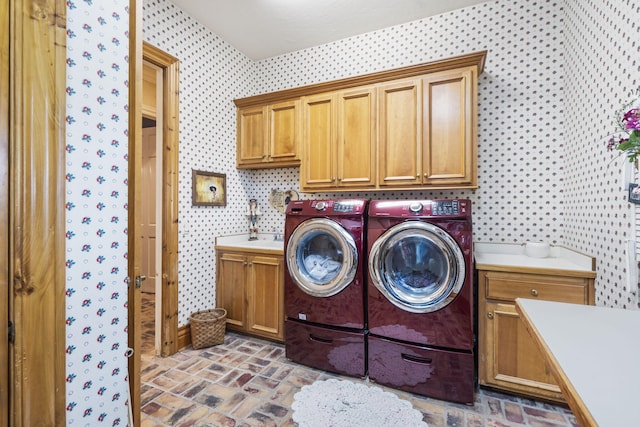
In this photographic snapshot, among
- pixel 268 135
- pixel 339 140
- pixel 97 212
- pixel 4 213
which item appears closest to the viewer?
pixel 4 213

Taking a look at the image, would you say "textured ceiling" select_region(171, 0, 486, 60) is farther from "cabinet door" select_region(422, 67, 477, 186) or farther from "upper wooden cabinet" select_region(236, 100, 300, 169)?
"cabinet door" select_region(422, 67, 477, 186)

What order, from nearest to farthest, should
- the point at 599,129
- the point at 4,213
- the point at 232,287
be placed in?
the point at 4,213 → the point at 599,129 → the point at 232,287

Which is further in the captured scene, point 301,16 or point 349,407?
point 301,16

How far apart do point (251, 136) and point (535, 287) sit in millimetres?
2778

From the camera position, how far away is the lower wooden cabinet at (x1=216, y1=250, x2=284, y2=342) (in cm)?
265

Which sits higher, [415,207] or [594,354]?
[415,207]

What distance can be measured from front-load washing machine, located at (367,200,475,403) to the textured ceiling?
5.85ft

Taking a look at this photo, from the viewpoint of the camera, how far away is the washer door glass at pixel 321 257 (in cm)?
218

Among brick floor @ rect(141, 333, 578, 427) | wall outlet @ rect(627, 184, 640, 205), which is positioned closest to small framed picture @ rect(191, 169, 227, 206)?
brick floor @ rect(141, 333, 578, 427)

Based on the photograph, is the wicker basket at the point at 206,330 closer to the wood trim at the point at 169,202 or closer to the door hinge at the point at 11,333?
the wood trim at the point at 169,202

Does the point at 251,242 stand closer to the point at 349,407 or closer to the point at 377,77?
the point at 349,407

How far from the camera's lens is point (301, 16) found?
267 cm

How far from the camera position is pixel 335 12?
262 cm

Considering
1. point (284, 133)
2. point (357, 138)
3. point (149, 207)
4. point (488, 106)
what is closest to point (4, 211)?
point (357, 138)
